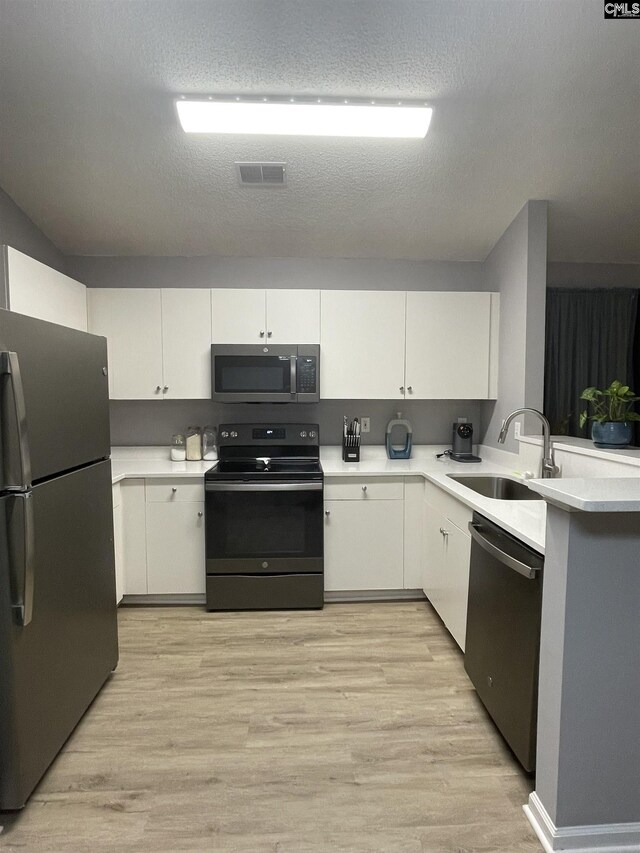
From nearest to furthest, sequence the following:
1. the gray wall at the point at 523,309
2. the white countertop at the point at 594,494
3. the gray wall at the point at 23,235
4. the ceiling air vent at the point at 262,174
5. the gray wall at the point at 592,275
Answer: the white countertop at the point at 594,494
the ceiling air vent at the point at 262,174
the gray wall at the point at 23,235
the gray wall at the point at 523,309
the gray wall at the point at 592,275

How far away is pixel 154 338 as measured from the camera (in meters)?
3.09

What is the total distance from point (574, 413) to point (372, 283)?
1825 mm

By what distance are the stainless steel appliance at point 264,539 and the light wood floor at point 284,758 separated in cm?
33

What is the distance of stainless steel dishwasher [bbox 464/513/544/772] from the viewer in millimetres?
1523

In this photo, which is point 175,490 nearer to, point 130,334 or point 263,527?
point 263,527

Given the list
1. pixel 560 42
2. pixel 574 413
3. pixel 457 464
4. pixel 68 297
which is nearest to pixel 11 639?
pixel 68 297

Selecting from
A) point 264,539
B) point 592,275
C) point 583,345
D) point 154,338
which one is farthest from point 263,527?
point 592,275

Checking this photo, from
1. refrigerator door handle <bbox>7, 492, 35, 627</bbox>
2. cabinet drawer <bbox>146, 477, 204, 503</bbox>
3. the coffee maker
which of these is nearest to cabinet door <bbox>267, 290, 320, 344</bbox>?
cabinet drawer <bbox>146, 477, 204, 503</bbox>

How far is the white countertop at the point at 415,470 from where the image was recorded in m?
1.80

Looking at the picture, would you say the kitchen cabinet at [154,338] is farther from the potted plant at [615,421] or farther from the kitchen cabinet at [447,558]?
the potted plant at [615,421]

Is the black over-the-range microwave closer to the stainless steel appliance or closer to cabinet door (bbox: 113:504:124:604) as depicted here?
the stainless steel appliance

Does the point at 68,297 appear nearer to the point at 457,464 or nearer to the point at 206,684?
the point at 206,684

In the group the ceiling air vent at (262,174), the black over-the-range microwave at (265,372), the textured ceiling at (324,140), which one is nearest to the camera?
the textured ceiling at (324,140)

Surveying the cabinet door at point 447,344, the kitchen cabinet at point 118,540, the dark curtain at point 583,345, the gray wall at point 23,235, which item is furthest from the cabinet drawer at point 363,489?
the gray wall at point 23,235
